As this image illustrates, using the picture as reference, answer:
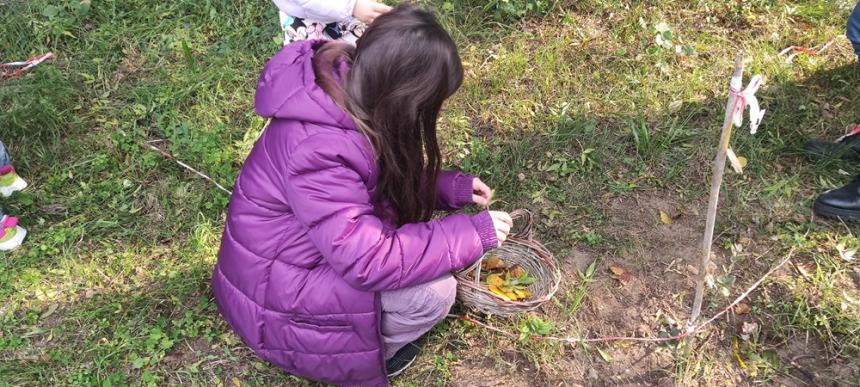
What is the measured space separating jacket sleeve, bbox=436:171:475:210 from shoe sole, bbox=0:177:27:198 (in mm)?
2102

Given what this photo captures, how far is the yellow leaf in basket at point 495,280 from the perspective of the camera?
2598mm

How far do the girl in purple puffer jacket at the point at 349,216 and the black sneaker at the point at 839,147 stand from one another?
1.76 meters

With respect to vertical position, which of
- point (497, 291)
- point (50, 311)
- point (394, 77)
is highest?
point (394, 77)

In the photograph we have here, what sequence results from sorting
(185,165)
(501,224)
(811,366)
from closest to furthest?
(501,224) < (811,366) < (185,165)

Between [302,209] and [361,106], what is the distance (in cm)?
34

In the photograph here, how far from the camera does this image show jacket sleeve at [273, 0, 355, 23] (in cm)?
249

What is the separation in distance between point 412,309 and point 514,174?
112 centimetres

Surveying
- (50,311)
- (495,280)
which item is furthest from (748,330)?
(50,311)

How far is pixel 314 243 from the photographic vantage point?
198 cm

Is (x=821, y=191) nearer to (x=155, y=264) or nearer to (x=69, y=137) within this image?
(x=155, y=264)

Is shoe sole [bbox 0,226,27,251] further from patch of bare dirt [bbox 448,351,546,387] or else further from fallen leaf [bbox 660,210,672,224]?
fallen leaf [bbox 660,210,672,224]

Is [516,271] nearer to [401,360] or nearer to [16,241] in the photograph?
[401,360]

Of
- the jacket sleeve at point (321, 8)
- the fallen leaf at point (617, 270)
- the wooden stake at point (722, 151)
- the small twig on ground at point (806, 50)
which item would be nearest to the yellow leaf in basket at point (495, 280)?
the fallen leaf at point (617, 270)

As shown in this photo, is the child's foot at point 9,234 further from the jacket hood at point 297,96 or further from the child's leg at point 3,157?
the jacket hood at point 297,96
